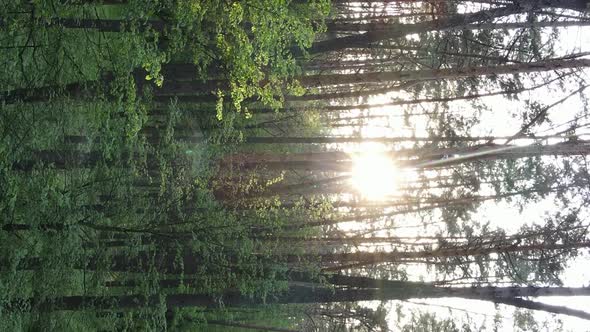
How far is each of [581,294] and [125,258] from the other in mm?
7798

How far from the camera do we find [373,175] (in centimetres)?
1534

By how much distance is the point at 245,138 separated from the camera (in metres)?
14.4

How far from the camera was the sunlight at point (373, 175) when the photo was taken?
12.6 m

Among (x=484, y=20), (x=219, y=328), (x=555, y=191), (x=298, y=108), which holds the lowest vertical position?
(x=219, y=328)

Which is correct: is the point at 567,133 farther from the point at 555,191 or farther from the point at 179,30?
the point at 179,30

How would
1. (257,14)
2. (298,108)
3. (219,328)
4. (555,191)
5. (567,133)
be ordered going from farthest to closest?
(219,328) < (298,108) < (555,191) < (567,133) < (257,14)

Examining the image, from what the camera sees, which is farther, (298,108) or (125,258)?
(298,108)

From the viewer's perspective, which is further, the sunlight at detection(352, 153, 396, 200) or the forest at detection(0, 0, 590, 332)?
the sunlight at detection(352, 153, 396, 200)

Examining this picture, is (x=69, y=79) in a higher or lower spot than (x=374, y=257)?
higher

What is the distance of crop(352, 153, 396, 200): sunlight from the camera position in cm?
1256

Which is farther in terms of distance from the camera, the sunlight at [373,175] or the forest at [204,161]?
the sunlight at [373,175]

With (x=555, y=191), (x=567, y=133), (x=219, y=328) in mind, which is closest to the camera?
(x=567, y=133)

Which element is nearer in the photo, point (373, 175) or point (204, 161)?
point (204, 161)

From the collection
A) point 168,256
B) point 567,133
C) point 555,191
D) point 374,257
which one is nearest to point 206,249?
point 168,256
